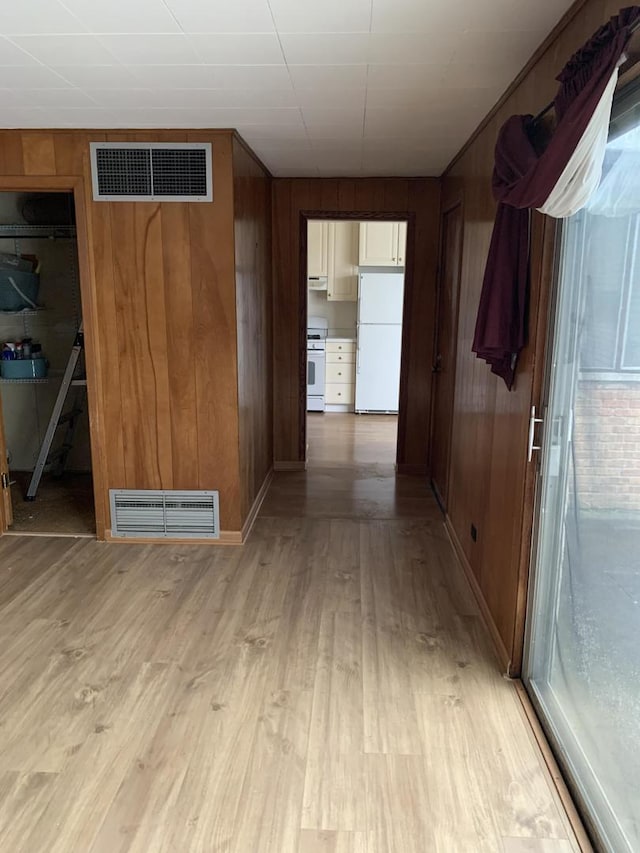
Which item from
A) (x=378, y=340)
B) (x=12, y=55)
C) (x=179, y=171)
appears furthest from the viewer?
(x=378, y=340)

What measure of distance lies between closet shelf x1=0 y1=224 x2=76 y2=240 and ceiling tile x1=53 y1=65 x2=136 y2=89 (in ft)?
7.64

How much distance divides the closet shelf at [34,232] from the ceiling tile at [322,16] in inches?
129

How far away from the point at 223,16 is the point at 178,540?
279 centimetres

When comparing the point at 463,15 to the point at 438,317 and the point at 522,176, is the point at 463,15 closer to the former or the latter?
the point at 522,176

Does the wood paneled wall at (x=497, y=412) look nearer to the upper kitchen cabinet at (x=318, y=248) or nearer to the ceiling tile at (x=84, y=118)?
the ceiling tile at (x=84, y=118)

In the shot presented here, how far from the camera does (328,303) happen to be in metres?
8.05

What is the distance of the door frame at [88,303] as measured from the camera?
346cm

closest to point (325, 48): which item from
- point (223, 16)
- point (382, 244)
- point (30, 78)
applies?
point (223, 16)

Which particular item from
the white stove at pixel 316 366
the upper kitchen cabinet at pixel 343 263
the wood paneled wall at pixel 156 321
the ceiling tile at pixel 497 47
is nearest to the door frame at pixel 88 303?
the wood paneled wall at pixel 156 321

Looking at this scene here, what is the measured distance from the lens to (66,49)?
7.36 ft

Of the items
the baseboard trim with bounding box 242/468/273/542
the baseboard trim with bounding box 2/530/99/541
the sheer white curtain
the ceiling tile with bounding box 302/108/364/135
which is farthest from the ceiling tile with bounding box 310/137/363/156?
the baseboard trim with bounding box 2/530/99/541

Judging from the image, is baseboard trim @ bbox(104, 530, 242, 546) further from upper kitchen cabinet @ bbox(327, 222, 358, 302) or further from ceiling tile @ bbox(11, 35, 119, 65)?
upper kitchen cabinet @ bbox(327, 222, 358, 302)

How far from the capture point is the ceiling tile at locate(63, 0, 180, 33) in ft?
6.18

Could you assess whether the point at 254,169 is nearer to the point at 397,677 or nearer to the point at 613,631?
the point at 397,677
